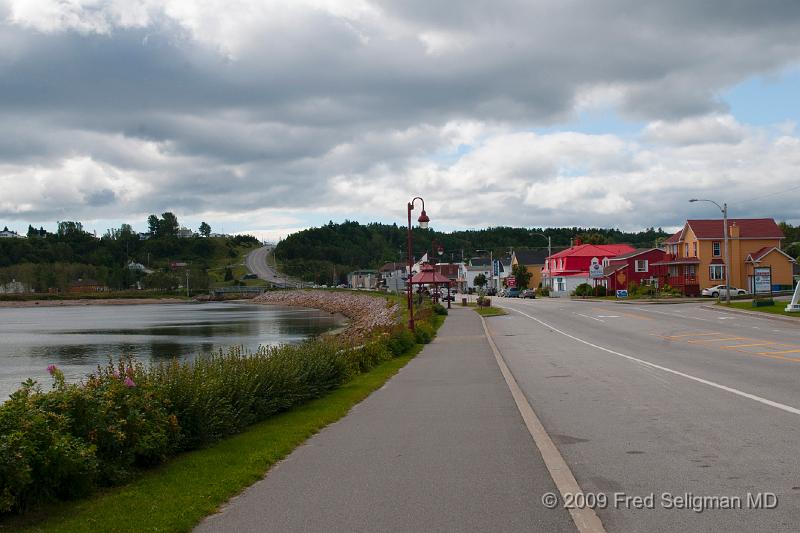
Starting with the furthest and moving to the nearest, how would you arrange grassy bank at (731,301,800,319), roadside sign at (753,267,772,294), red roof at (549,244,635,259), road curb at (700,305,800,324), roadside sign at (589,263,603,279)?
red roof at (549,244,635,259), roadside sign at (589,263,603,279), roadside sign at (753,267,772,294), grassy bank at (731,301,800,319), road curb at (700,305,800,324)

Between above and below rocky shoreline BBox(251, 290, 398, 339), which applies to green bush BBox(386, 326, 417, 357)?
above

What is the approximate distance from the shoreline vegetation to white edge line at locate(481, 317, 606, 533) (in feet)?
10.5

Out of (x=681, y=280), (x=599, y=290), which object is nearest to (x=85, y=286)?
(x=599, y=290)

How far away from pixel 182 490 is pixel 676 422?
6751 millimetres

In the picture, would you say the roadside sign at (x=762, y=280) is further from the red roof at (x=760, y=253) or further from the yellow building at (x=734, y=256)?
the red roof at (x=760, y=253)

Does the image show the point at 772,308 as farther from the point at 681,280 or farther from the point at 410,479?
the point at 410,479

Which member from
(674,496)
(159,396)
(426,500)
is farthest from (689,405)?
(159,396)

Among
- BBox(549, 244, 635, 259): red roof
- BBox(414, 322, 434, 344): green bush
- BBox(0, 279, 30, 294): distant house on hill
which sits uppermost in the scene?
BBox(549, 244, 635, 259): red roof

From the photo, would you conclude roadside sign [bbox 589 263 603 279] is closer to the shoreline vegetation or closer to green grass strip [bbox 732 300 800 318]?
green grass strip [bbox 732 300 800 318]

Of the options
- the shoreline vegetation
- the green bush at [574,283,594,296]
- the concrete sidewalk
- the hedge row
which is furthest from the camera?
Result: the green bush at [574,283,594,296]

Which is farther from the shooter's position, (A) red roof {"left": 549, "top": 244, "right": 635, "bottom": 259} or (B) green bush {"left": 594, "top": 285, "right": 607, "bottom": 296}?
(A) red roof {"left": 549, "top": 244, "right": 635, "bottom": 259}

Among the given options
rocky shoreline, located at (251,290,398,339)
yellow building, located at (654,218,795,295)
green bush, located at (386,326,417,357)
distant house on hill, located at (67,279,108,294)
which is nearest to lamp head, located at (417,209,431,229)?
green bush, located at (386,326,417,357)

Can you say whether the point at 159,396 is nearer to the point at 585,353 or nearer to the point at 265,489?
the point at 265,489

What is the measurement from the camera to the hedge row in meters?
6.59
